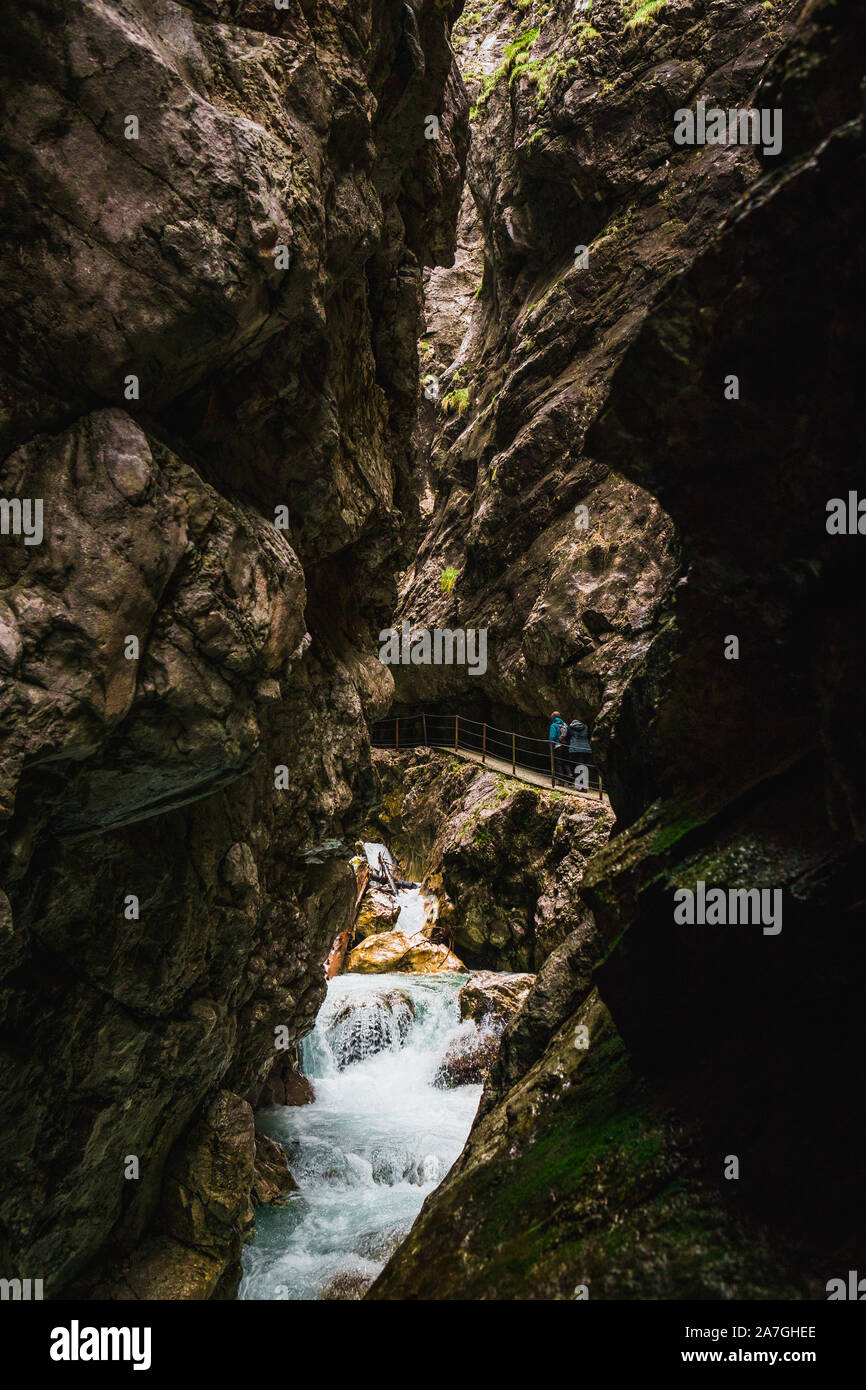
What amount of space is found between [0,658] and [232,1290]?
8540mm

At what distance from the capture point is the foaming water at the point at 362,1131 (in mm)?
10547

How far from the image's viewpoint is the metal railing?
19913mm

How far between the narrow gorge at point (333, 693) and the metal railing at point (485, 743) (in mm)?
9127

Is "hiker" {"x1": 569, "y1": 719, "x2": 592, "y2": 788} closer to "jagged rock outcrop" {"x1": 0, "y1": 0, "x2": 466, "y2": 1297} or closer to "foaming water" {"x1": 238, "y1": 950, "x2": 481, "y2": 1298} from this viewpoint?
"foaming water" {"x1": 238, "y1": 950, "x2": 481, "y2": 1298}

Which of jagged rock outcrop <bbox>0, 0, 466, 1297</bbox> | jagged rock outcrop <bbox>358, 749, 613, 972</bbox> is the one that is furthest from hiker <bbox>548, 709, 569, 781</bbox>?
jagged rock outcrop <bbox>0, 0, 466, 1297</bbox>

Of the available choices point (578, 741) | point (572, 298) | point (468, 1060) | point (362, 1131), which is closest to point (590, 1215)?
point (362, 1131)

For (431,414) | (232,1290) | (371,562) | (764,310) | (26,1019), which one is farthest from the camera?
(431,414)

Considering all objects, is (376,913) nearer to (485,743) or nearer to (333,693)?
(485,743)

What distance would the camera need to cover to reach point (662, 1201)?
12.4ft

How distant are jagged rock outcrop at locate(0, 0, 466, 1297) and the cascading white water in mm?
2063

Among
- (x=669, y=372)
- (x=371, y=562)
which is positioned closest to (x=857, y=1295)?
(x=669, y=372)

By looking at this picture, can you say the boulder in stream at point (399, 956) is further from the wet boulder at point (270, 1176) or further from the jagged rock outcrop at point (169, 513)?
the jagged rock outcrop at point (169, 513)

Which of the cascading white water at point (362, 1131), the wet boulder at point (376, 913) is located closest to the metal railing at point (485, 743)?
the wet boulder at point (376, 913)
